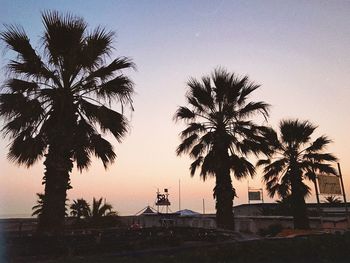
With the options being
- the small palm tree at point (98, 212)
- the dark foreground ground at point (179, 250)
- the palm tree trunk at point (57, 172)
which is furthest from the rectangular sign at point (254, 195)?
the palm tree trunk at point (57, 172)

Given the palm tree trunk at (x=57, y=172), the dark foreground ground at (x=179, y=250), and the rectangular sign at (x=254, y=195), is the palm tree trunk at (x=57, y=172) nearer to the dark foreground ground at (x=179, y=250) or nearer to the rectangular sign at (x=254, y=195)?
the dark foreground ground at (x=179, y=250)

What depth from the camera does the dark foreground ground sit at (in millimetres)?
8219

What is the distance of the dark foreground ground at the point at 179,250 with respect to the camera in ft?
27.0

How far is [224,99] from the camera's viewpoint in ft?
63.1

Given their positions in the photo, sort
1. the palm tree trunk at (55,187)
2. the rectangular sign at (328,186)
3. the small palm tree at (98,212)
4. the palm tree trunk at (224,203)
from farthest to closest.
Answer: the small palm tree at (98,212) < the rectangular sign at (328,186) < the palm tree trunk at (224,203) < the palm tree trunk at (55,187)

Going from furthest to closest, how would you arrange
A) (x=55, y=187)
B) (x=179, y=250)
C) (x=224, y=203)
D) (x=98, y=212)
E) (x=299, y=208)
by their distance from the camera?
(x=98, y=212) < (x=299, y=208) < (x=224, y=203) < (x=55, y=187) < (x=179, y=250)

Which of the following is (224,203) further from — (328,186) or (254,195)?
(254,195)

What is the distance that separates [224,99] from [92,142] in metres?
9.00

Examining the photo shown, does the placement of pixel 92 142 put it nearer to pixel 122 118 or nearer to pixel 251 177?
pixel 122 118

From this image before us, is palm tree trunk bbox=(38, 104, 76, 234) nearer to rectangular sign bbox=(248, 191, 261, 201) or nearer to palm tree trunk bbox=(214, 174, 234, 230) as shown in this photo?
palm tree trunk bbox=(214, 174, 234, 230)

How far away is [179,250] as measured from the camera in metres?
9.02

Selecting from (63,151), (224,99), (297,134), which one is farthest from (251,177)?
(63,151)

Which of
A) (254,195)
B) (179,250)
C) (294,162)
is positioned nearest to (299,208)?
(294,162)

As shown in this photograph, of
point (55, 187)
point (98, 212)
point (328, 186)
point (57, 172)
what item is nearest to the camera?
point (55, 187)
